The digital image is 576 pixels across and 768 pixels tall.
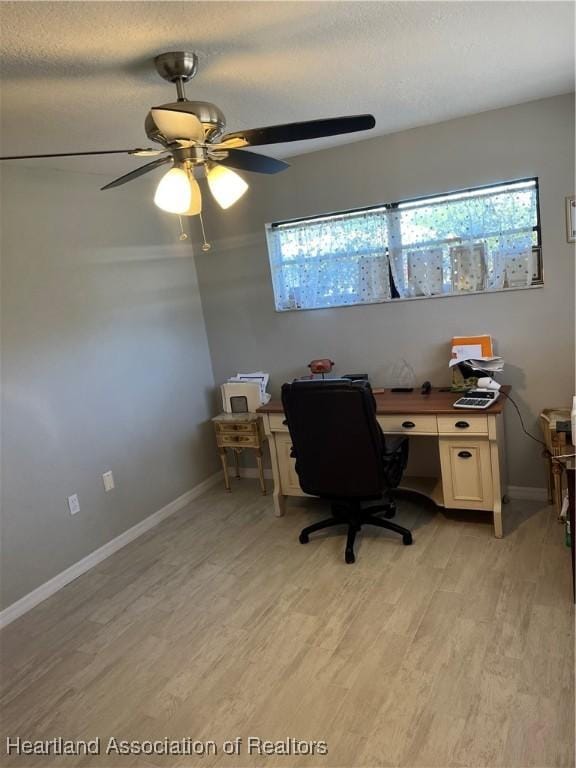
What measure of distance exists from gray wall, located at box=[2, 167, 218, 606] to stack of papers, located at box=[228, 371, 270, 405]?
39cm

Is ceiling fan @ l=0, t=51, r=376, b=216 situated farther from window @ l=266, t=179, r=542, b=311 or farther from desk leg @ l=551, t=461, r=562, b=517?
desk leg @ l=551, t=461, r=562, b=517

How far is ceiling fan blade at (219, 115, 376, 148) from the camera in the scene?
1855mm

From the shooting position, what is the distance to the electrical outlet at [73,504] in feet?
10.4

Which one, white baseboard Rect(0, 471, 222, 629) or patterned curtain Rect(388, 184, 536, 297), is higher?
patterned curtain Rect(388, 184, 536, 297)

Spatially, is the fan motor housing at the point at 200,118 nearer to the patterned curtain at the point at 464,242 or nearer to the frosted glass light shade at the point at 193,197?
the frosted glass light shade at the point at 193,197

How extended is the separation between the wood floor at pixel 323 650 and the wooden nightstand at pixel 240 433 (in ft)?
2.70

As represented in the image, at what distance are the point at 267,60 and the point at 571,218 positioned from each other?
1.99 m

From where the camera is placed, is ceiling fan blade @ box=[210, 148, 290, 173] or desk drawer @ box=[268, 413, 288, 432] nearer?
ceiling fan blade @ box=[210, 148, 290, 173]

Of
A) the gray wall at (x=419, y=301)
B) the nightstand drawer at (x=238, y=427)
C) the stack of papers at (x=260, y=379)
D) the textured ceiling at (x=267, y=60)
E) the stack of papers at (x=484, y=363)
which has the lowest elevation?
the nightstand drawer at (x=238, y=427)

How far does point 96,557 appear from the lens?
3.32 meters

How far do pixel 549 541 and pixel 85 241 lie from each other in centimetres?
324

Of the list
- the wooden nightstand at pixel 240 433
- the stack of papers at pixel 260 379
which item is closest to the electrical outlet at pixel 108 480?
the wooden nightstand at pixel 240 433

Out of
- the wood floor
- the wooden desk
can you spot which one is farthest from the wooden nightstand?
the wooden desk

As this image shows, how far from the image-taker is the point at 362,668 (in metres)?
2.18
